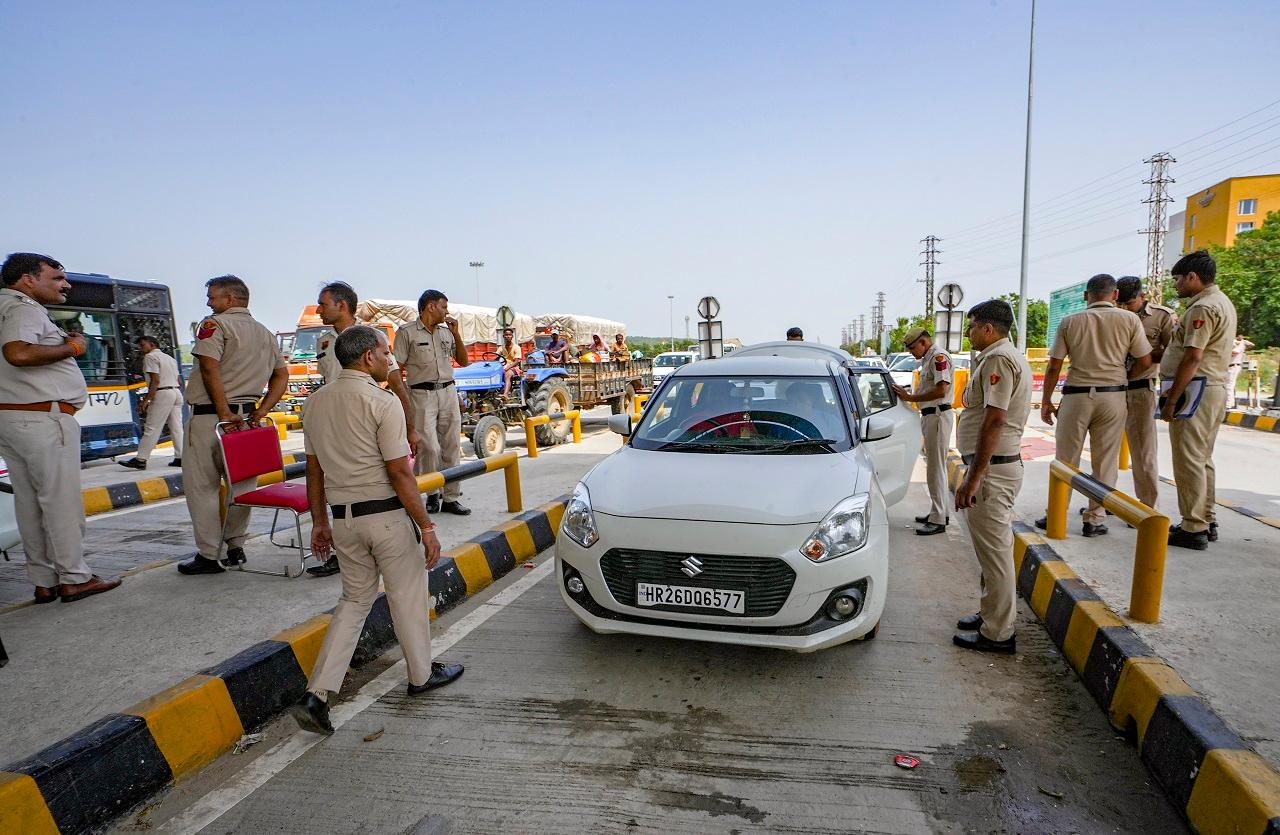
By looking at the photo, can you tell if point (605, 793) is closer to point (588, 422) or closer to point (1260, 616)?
point (1260, 616)

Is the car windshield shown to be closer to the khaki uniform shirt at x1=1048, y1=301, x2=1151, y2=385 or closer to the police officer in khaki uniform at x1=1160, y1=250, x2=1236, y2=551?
the khaki uniform shirt at x1=1048, y1=301, x2=1151, y2=385

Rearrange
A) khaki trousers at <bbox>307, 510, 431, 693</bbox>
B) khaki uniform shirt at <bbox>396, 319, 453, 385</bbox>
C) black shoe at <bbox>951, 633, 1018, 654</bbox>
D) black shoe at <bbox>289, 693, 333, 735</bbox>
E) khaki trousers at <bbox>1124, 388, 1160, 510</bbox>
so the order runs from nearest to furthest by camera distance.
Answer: black shoe at <bbox>289, 693, 333, 735</bbox> → khaki trousers at <bbox>307, 510, 431, 693</bbox> → black shoe at <bbox>951, 633, 1018, 654</bbox> → khaki trousers at <bbox>1124, 388, 1160, 510</bbox> → khaki uniform shirt at <bbox>396, 319, 453, 385</bbox>

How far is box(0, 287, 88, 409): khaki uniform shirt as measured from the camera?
3.78 metres

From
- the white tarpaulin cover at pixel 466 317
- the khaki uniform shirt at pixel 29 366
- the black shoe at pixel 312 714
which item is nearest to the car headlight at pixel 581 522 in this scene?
the black shoe at pixel 312 714

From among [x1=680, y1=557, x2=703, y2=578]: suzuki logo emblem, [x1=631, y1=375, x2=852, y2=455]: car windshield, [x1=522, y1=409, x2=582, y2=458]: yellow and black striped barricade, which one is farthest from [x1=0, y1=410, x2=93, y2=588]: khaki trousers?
[x1=522, y1=409, x2=582, y2=458]: yellow and black striped barricade

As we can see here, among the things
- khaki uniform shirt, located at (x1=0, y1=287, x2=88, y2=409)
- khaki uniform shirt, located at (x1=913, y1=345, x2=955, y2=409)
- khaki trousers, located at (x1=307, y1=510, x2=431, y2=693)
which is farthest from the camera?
khaki uniform shirt, located at (x1=913, y1=345, x2=955, y2=409)

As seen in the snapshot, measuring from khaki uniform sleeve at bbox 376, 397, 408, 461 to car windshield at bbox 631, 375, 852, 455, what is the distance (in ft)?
5.93

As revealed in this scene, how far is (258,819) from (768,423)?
10.7 feet

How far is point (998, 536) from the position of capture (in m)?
3.53

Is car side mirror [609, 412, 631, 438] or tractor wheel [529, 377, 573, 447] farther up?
car side mirror [609, 412, 631, 438]

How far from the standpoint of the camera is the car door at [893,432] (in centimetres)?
518

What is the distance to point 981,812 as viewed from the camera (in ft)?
7.93

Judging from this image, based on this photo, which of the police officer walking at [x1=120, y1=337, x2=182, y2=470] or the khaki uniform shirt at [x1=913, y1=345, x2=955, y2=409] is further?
the police officer walking at [x1=120, y1=337, x2=182, y2=470]

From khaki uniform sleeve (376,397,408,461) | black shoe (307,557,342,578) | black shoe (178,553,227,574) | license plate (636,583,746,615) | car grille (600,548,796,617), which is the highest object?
khaki uniform sleeve (376,397,408,461)
